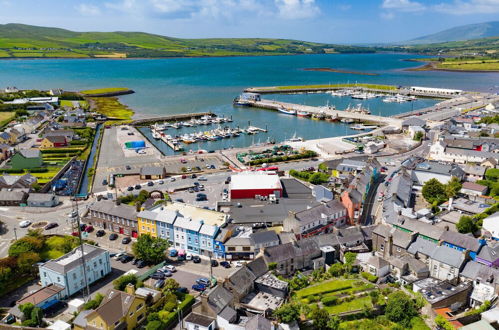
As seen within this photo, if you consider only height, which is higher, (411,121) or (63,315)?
(411,121)

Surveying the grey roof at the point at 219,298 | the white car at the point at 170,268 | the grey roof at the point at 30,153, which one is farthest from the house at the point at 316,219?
the grey roof at the point at 30,153

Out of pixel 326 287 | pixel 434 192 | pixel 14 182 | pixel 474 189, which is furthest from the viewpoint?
pixel 14 182

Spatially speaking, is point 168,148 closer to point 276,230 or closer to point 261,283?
point 276,230

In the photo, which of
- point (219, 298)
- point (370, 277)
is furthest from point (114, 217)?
point (370, 277)

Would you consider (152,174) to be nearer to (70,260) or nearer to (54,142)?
(70,260)

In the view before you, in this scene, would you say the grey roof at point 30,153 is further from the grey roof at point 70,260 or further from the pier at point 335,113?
the pier at point 335,113

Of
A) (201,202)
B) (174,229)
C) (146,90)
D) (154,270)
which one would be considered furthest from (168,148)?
(146,90)
